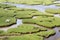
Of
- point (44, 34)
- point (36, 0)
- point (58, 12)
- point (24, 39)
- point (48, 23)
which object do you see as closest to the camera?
point (24, 39)

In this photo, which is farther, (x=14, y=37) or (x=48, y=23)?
(x=48, y=23)

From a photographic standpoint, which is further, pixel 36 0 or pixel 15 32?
pixel 36 0

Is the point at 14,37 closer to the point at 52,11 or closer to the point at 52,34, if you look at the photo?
the point at 52,34

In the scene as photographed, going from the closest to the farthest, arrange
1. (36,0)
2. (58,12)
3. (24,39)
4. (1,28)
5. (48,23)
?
(24,39) → (1,28) → (48,23) → (58,12) → (36,0)

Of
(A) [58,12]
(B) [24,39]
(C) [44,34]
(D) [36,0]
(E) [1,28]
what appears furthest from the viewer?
(D) [36,0]

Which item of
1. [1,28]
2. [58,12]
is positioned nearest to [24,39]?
[1,28]

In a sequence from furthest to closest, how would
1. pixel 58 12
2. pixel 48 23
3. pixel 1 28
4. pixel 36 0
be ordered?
pixel 36 0, pixel 58 12, pixel 48 23, pixel 1 28

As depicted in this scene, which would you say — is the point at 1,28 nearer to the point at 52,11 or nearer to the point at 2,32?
the point at 2,32

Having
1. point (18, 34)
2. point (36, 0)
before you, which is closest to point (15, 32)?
point (18, 34)
